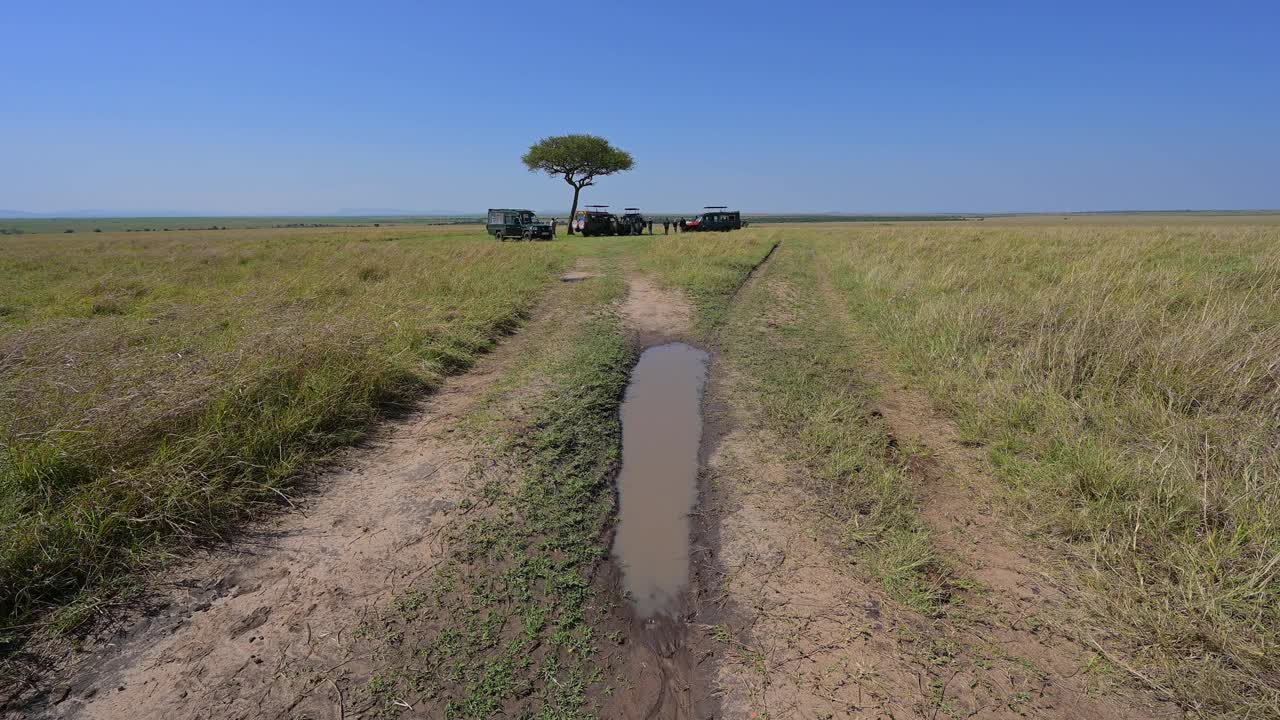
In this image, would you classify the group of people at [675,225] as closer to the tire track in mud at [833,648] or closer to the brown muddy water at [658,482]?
the brown muddy water at [658,482]

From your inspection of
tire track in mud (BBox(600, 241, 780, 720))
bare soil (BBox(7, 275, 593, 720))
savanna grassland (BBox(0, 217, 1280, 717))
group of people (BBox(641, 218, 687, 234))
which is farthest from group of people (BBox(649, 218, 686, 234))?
tire track in mud (BBox(600, 241, 780, 720))

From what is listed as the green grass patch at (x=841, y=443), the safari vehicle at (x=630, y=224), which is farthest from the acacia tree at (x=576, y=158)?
the green grass patch at (x=841, y=443)

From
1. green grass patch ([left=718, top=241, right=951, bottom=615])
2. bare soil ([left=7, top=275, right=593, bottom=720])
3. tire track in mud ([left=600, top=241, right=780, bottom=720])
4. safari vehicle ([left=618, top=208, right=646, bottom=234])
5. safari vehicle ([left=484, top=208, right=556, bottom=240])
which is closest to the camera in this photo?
bare soil ([left=7, top=275, right=593, bottom=720])

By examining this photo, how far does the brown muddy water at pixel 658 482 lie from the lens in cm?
332

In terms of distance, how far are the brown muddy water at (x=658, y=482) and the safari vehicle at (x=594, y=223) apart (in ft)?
95.6

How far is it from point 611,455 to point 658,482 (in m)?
0.53

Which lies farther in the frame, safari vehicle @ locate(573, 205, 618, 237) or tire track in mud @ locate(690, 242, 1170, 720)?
safari vehicle @ locate(573, 205, 618, 237)

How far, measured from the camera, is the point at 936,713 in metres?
2.32

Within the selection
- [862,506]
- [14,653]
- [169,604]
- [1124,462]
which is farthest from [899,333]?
[14,653]

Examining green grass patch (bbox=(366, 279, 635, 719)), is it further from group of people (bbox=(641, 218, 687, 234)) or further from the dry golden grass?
group of people (bbox=(641, 218, 687, 234))

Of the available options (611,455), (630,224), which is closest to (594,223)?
(630,224)

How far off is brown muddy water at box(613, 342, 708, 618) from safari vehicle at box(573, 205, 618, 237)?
95.6 ft

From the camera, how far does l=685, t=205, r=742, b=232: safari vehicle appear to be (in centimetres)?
3906

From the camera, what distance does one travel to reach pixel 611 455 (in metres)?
4.81
